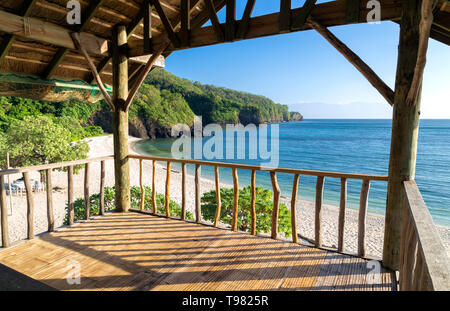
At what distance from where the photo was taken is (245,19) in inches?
112

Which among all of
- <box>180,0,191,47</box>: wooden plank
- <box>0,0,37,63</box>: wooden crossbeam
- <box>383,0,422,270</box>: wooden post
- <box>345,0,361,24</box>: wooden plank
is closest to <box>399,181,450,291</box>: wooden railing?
<box>383,0,422,270</box>: wooden post

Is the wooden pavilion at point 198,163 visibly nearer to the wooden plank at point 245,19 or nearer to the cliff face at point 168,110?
the wooden plank at point 245,19

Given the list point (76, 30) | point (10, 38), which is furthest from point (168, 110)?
point (10, 38)

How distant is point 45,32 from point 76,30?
410 mm

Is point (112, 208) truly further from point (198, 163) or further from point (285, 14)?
point (285, 14)

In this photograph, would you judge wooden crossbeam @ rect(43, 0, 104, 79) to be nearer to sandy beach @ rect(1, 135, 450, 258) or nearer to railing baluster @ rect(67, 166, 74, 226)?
railing baluster @ rect(67, 166, 74, 226)

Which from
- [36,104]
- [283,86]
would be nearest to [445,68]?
[283,86]

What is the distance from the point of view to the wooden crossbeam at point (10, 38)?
2895 millimetres

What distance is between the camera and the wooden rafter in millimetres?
2352

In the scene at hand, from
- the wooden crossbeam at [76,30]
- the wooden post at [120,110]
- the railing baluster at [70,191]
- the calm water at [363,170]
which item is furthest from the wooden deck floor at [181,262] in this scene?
the calm water at [363,170]

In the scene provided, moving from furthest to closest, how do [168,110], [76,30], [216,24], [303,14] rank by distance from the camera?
[168,110], [76,30], [216,24], [303,14]

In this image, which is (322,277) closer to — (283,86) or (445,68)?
(445,68)

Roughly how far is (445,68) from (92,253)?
64.8 meters

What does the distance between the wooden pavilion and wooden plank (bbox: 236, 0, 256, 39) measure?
0.4 inches
